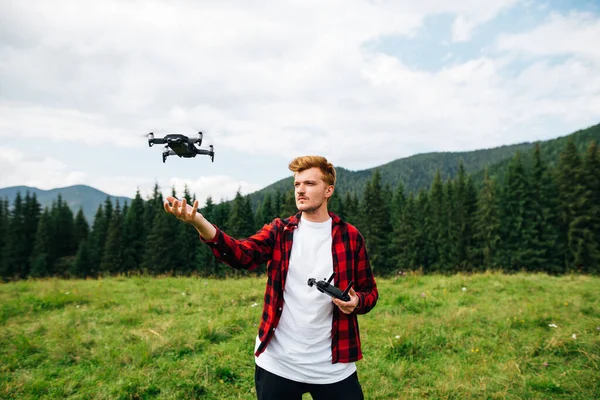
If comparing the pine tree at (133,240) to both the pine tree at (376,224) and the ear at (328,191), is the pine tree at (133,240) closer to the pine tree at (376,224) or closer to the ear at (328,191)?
the pine tree at (376,224)

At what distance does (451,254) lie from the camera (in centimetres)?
5041

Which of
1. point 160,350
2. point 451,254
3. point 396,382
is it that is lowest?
point 451,254

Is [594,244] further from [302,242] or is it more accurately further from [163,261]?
[163,261]

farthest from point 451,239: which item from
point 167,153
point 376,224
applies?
point 167,153

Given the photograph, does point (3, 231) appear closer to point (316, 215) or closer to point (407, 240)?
point (407, 240)

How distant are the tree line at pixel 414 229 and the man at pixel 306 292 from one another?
37851mm

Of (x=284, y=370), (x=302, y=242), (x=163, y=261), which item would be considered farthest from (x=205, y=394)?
(x=163, y=261)

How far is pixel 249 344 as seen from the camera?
21.1 feet

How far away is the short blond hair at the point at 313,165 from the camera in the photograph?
3.04m

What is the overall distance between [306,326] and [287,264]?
529 mm

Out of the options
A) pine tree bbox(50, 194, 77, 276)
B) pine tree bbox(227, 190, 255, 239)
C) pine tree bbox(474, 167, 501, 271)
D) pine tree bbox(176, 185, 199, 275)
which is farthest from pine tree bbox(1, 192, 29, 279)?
pine tree bbox(474, 167, 501, 271)

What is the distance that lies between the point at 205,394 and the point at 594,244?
4539cm

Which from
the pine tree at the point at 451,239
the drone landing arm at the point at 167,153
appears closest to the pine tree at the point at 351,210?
the pine tree at the point at 451,239

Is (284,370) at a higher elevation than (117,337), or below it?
higher
